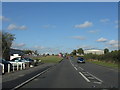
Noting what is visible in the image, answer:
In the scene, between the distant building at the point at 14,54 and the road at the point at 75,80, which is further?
the distant building at the point at 14,54

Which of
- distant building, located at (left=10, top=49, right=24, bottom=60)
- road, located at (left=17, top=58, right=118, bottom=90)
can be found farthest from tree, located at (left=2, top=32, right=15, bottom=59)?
road, located at (left=17, top=58, right=118, bottom=90)

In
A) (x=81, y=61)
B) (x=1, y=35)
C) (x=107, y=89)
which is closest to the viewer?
(x=107, y=89)

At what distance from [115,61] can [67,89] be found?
163ft

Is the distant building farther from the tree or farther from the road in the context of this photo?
the road

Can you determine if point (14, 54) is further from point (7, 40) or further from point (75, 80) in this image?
point (75, 80)

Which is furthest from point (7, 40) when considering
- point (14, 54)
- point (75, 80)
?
point (75, 80)

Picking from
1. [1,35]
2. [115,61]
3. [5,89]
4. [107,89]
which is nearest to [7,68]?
[5,89]

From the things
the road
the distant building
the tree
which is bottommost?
the road

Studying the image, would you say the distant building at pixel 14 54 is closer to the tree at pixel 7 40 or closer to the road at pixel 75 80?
the tree at pixel 7 40

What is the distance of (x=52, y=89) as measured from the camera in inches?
522

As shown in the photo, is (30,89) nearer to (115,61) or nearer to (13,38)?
(115,61)

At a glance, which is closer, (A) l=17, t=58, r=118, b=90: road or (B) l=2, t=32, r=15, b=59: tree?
(A) l=17, t=58, r=118, b=90: road

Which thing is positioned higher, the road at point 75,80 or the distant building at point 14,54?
the distant building at point 14,54

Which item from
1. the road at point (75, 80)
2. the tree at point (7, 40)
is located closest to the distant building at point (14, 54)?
the tree at point (7, 40)
